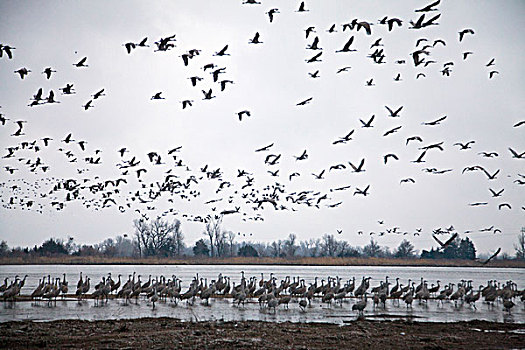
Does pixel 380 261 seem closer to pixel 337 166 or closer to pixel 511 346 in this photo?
pixel 337 166

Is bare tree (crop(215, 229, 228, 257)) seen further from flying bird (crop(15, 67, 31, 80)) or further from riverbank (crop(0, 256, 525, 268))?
flying bird (crop(15, 67, 31, 80))

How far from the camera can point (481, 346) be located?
17.0 meters

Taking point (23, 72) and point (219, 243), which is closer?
point (23, 72)

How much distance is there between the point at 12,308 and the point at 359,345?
56.6 ft

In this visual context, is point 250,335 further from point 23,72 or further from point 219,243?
point 219,243

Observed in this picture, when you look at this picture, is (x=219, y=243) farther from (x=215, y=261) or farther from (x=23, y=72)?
(x=23, y=72)

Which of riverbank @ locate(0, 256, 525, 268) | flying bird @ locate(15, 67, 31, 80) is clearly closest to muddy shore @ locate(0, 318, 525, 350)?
flying bird @ locate(15, 67, 31, 80)

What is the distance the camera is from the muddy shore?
16031mm

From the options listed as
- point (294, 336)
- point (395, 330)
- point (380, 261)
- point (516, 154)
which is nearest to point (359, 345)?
point (294, 336)

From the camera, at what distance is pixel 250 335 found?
58.1 ft

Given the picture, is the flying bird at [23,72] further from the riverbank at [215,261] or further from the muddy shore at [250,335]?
the riverbank at [215,261]

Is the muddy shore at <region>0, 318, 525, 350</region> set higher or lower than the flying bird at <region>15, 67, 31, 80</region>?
lower

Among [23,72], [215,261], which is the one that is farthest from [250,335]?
[215,261]

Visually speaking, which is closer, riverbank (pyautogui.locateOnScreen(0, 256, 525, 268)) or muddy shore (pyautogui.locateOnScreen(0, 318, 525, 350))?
muddy shore (pyautogui.locateOnScreen(0, 318, 525, 350))
